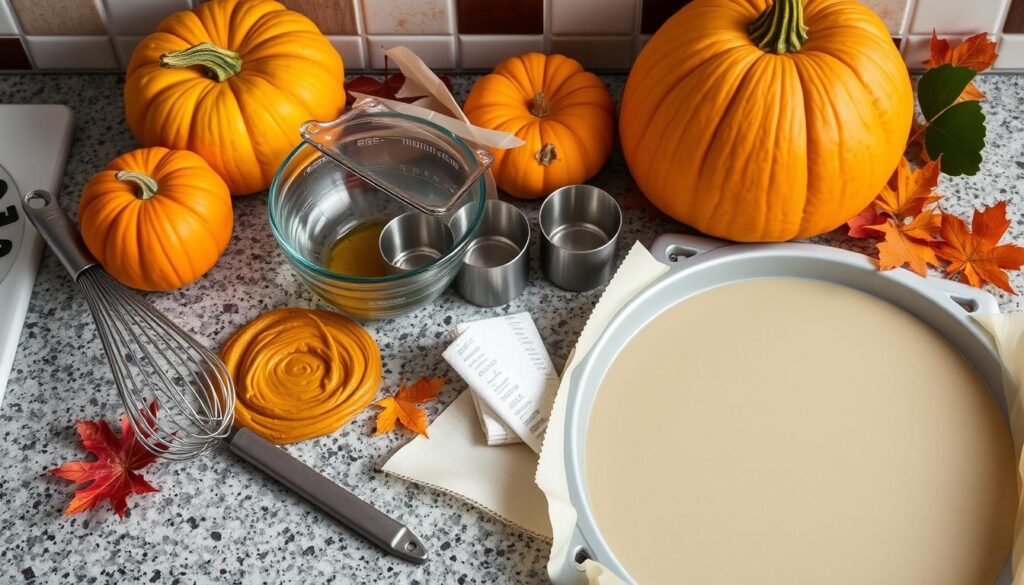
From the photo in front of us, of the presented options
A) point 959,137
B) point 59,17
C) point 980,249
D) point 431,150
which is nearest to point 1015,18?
point 959,137

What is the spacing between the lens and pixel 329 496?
0.74m

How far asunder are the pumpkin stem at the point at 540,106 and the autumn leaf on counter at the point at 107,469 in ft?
1.47

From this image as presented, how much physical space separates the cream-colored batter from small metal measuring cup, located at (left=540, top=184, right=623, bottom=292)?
7cm

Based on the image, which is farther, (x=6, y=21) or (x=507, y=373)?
(x=6, y=21)

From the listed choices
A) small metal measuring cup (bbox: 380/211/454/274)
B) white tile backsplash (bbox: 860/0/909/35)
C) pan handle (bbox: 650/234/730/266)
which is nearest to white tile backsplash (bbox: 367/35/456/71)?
small metal measuring cup (bbox: 380/211/454/274)

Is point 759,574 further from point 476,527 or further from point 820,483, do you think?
point 476,527

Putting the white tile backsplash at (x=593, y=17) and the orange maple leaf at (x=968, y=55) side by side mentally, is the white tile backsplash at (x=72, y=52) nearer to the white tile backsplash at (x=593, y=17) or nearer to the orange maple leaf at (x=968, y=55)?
the white tile backsplash at (x=593, y=17)

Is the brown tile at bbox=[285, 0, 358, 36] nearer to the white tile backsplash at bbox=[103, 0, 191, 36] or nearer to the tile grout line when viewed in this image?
the white tile backsplash at bbox=[103, 0, 191, 36]

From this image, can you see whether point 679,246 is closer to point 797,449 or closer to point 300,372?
point 797,449

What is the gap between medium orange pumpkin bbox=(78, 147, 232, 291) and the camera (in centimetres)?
81

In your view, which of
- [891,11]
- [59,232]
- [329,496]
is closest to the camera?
[329,496]

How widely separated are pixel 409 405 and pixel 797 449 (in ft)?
1.04

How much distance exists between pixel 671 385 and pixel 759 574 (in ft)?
0.56

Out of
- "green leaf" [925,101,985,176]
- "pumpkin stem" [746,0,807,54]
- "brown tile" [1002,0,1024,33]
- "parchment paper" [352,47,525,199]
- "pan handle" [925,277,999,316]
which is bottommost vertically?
"pan handle" [925,277,999,316]
